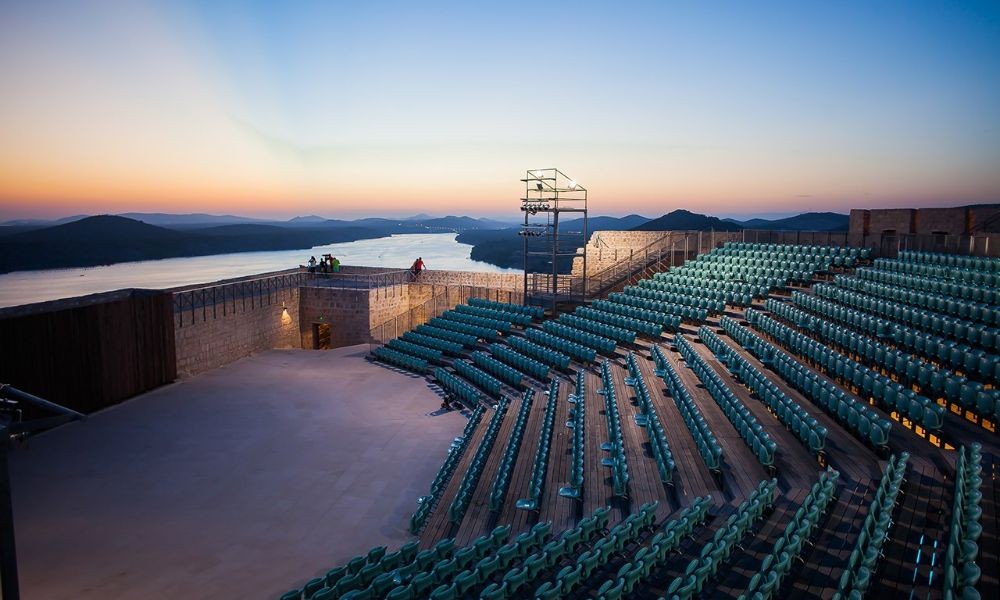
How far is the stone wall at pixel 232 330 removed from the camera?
20.5 metres

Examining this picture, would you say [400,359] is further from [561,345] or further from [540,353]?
[561,345]

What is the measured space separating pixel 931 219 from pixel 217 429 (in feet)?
83.7

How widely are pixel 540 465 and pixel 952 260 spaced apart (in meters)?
13.9

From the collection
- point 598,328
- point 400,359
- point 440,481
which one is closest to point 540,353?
point 598,328

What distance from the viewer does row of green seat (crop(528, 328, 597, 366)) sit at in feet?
55.4

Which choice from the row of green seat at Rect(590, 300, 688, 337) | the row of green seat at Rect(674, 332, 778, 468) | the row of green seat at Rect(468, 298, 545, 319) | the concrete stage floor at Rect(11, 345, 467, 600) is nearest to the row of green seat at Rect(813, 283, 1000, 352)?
the row of green seat at Rect(590, 300, 688, 337)

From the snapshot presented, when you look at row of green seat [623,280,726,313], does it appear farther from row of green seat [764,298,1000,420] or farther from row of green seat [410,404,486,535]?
row of green seat [410,404,486,535]

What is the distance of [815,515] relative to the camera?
634 centimetres

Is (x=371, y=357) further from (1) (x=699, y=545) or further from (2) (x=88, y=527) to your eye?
(1) (x=699, y=545)

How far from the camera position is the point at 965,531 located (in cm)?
557

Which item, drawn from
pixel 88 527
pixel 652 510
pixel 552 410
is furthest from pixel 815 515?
pixel 88 527

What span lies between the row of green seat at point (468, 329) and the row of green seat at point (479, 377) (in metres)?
2.01

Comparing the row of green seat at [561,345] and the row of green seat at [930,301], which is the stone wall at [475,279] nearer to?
the row of green seat at [561,345]

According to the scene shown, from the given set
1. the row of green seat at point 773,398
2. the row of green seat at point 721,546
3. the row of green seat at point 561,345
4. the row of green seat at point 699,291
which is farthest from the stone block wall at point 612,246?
the row of green seat at point 721,546
